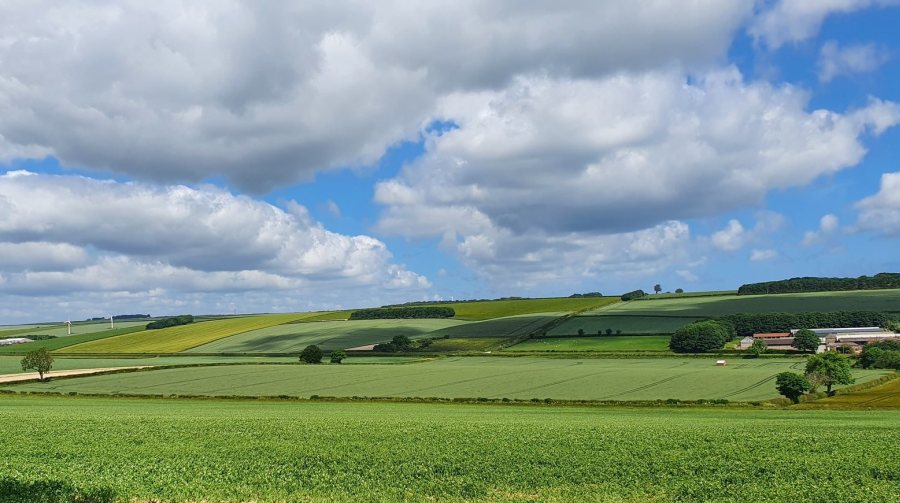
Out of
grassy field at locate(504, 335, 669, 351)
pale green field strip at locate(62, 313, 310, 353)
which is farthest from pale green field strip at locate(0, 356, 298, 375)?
grassy field at locate(504, 335, 669, 351)

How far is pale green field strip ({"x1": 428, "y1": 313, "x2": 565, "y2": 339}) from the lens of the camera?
6319 inches

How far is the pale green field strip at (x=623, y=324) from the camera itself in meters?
154

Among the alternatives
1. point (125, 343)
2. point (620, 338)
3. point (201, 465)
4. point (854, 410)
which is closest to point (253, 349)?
point (125, 343)

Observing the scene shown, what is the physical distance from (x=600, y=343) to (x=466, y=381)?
63.2 meters

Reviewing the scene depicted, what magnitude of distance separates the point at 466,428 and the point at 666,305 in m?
172

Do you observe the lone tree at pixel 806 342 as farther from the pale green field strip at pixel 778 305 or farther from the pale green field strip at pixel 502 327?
the pale green field strip at pixel 502 327

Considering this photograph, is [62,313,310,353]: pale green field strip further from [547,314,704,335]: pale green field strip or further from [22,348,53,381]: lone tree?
[547,314,704,335]: pale green field strip

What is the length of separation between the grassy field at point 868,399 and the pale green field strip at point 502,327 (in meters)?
90.7

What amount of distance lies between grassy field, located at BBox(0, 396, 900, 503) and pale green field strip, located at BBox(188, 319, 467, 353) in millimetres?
121727

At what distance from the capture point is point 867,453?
23.0 meters

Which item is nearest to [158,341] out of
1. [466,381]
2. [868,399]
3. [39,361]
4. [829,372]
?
[39,361]

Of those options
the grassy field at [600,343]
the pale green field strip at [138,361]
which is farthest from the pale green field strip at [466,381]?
the grassy field at [600,343]

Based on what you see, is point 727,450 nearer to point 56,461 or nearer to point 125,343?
point 56,461

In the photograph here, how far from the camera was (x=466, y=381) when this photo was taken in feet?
274
